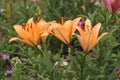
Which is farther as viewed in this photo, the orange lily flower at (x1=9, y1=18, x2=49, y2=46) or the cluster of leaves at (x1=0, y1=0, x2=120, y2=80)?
the cluster of leaves at (x1=0, y1=0, x2=120, y2=80)

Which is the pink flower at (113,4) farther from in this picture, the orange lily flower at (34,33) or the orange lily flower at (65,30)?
the orange lily flower at (34,33)

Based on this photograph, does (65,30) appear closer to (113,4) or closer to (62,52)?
(113,4)

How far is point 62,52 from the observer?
11.0 feet

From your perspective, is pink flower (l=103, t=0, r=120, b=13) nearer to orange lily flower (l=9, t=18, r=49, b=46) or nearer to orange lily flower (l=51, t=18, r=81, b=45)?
orange lily flower (l=51, t=18, r=81, b=45)

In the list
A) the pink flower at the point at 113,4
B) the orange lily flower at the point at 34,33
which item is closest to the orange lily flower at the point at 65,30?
the orange lily flower at the point at 34,33

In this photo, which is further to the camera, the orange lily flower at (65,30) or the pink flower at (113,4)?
the pink flower at (113,4)

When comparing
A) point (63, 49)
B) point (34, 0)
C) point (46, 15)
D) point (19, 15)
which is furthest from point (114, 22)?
point (34, 0)

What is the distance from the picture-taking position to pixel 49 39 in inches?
131

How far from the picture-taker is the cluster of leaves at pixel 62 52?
2182mm

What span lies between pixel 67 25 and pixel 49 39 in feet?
4.23

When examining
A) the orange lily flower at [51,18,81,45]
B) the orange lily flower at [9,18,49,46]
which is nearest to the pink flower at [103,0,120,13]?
the orange lily flower at [51,18,81,45]

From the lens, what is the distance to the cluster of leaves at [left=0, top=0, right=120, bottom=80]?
7.16ft

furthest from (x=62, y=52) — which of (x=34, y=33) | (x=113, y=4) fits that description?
(x=34, y=33)

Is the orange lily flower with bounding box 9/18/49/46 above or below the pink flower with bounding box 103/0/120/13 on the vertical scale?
below
